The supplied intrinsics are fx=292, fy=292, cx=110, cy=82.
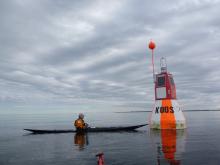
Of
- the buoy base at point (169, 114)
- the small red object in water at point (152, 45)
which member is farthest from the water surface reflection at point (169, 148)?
the small red object in water at point (152, 45)

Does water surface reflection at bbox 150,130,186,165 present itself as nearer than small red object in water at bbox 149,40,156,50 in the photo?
Yes

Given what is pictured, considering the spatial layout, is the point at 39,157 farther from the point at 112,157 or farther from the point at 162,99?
the point at 162,99

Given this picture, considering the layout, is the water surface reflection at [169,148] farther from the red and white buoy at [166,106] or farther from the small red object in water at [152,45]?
the small red object in water at [152,45]

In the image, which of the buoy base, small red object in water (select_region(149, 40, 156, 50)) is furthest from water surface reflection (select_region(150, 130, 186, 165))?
small red object in water (select_region(149, 40, 156, 50))

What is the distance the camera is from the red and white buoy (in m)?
34.8

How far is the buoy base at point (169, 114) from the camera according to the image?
114ft

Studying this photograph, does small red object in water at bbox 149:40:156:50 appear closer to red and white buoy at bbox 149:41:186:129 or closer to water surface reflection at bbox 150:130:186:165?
red and white buoy at bbox 149:41:186:129

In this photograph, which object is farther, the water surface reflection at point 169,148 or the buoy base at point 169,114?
the buoy base at point 169,114

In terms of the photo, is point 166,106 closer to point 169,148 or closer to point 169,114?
point 169,114

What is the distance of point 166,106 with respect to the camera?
34.8 m

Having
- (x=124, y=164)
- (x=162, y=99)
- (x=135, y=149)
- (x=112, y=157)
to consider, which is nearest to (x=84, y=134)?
(x=162, y=99)

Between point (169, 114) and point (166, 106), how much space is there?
1.01 metres

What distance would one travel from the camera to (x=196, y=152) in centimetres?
2259

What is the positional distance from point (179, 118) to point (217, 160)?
1595 cm
